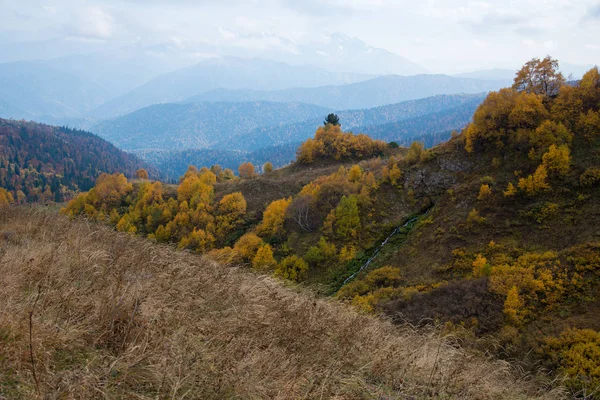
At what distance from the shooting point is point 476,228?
102 feet

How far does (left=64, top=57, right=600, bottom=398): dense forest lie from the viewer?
19.8 m

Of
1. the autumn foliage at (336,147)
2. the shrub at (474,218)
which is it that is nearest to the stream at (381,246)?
the shrub at (474,218)

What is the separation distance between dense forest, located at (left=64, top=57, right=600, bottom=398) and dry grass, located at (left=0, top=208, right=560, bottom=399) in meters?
10.7

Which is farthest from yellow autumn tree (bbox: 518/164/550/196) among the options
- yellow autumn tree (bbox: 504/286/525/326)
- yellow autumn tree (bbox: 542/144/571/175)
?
yellow autumn tree (bbox: 504/286/525/326)

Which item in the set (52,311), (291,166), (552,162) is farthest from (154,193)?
(52,311)

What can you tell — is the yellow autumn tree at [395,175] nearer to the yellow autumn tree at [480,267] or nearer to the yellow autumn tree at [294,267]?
the yellow autumn tree at [294,267]

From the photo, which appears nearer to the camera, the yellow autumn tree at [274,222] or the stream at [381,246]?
the stream at [381,246]

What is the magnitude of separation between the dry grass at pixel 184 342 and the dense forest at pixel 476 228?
1065 centimetres

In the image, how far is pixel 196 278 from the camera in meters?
5.75

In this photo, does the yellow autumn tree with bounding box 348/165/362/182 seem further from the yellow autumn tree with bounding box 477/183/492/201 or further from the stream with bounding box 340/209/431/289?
the yellow autumn tree with bounding box 477/183/492/201

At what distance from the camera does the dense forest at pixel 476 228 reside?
19828 millimetres

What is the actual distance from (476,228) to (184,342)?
32.4m

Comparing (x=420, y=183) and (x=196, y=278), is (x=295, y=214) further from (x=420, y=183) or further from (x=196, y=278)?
(x=196, y=278)

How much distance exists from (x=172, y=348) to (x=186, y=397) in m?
0.60
